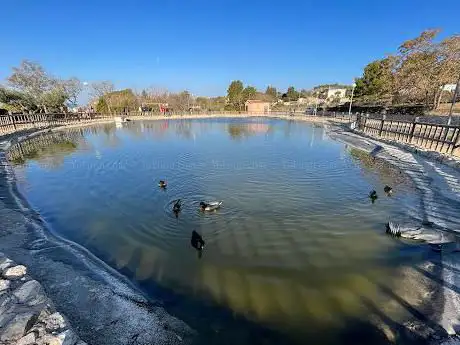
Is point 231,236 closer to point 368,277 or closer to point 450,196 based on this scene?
point 368,277

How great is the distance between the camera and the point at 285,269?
17.4ft

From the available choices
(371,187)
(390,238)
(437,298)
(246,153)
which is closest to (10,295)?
(437,298)

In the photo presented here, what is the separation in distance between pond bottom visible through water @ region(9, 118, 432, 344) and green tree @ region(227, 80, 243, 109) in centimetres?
7245

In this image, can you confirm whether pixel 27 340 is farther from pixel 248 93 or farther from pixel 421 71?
pixel 248 93

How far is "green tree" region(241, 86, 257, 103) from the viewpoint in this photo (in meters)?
84.5

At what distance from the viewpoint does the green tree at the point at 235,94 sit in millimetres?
82812

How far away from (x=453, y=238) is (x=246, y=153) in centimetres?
1277

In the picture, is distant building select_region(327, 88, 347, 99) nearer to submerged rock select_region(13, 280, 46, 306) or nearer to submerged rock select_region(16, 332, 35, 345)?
submerged rock select_region(13, 280, 46, 306)

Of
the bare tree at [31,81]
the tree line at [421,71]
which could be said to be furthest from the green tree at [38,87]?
the tree line at [421,71]

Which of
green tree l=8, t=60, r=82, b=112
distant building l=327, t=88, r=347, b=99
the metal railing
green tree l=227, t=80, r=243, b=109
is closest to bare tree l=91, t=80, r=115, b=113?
green tree l=8, t=60, r=82, b=112

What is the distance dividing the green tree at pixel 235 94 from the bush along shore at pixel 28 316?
82180 mm

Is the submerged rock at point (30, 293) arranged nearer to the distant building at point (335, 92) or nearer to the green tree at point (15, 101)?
the green tree at point (15, 101)

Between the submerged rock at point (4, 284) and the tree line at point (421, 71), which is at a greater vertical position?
the tree line at point (421, 71)

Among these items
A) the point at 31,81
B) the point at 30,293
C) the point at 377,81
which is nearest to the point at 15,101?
the point at 31,81
